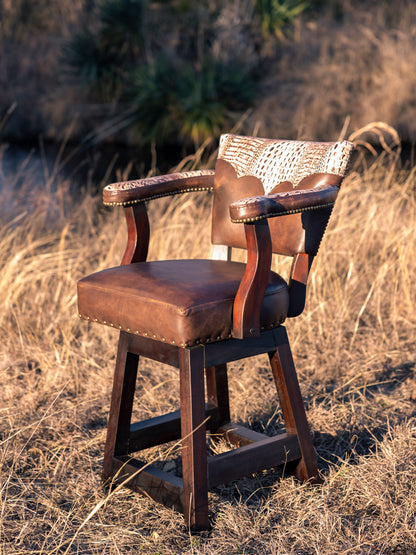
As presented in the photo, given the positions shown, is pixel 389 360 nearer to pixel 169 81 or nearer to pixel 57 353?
pixel 57 353

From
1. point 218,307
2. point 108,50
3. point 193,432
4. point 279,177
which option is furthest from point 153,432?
point 108,50

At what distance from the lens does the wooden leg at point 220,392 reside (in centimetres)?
240

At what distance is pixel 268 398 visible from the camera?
2.77 meters

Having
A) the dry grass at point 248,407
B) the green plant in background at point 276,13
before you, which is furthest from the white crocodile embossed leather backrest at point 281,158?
the green plant in background at point 276,13

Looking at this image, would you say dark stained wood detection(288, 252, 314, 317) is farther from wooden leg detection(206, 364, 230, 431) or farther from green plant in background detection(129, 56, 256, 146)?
green plant in background detection(129, 56, 256, 146)

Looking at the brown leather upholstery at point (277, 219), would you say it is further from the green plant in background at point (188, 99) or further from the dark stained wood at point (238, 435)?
the green plant in background at point (188, 99)

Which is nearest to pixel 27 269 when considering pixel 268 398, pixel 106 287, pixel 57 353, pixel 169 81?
pixel 57 353

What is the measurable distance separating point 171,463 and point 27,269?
4.95 ft

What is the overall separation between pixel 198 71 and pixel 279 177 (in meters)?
10.3

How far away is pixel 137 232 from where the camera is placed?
2180 millimetres

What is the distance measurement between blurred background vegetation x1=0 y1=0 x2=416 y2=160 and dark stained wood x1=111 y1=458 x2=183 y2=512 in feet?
25.7

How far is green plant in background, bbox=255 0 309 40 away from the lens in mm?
12164

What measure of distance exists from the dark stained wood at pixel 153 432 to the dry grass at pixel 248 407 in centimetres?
15

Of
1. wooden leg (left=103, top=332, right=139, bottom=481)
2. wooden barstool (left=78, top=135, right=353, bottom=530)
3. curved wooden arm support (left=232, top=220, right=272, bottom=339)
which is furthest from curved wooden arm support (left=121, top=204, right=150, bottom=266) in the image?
curved wooden arm support (left=232, top=220, right=272, bottom=339)
